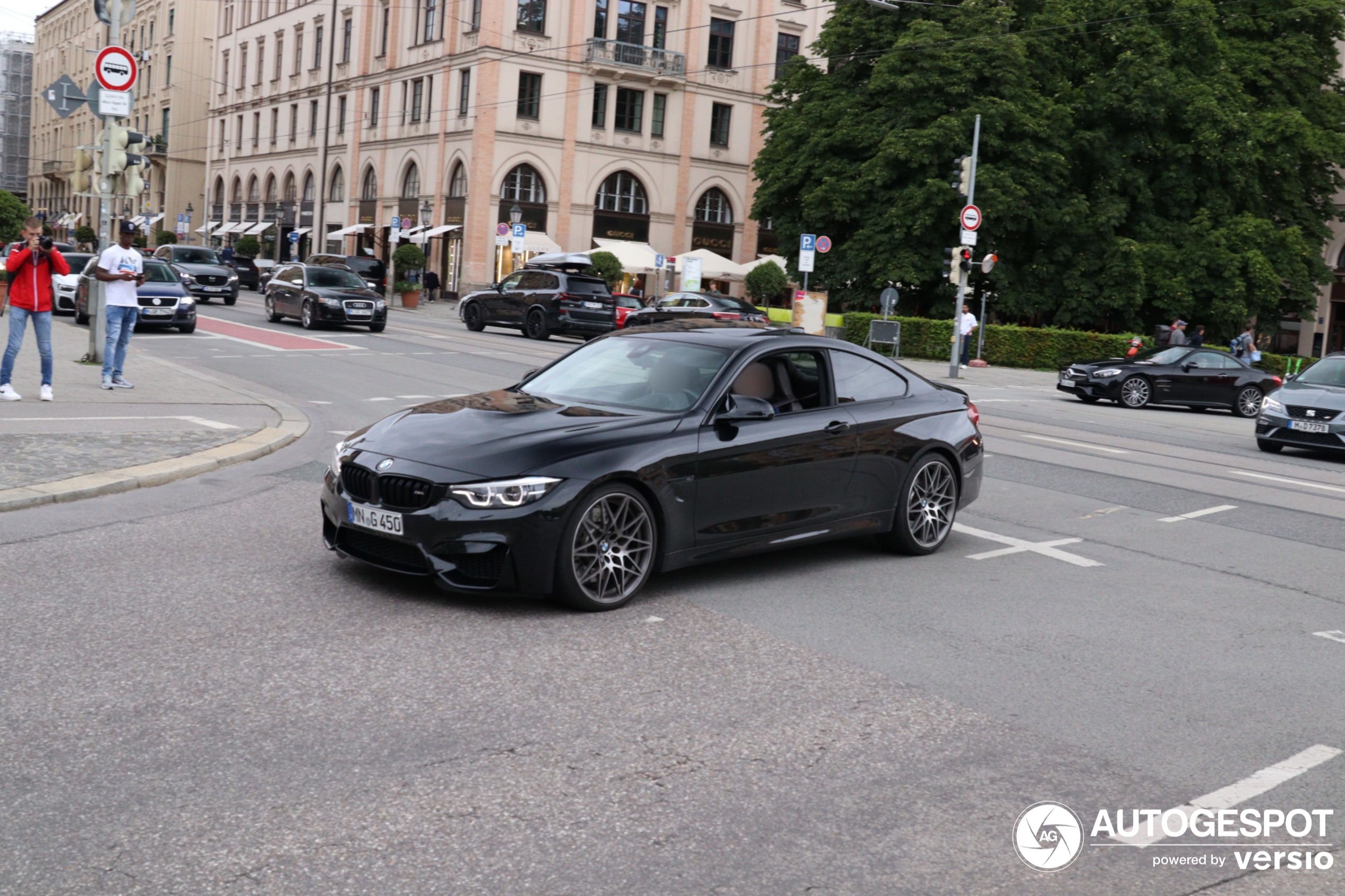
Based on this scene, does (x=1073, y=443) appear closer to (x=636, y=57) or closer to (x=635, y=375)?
(x=635, y=375)

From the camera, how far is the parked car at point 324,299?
1240 inches

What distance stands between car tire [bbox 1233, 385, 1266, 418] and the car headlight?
76.5 feet

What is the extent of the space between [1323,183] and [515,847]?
4475cm

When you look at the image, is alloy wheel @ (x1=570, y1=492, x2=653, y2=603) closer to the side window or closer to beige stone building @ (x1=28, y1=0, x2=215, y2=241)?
the side window

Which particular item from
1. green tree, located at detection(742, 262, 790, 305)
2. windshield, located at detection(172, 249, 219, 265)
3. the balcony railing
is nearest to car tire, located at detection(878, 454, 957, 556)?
windshield, located at detection(172, 249, 219, 265)

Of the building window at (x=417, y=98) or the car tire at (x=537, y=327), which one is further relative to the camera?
the building window at (x=417, y=98)

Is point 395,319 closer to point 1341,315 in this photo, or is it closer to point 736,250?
point 736,250

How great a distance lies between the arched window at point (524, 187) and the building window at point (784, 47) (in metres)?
13.6

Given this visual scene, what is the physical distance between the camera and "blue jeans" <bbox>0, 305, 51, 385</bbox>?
13180 millimetres

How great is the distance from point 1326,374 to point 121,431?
1586 cm

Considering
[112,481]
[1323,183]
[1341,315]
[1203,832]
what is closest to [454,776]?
[1203,832]

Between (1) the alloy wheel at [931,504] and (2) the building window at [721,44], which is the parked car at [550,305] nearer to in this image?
(1) the alloy wheel at [931,504]

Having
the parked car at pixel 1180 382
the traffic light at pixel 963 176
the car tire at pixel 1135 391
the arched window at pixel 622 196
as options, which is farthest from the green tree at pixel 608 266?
the car tire at pixel 1135 391

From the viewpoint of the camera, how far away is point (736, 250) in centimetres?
6631
